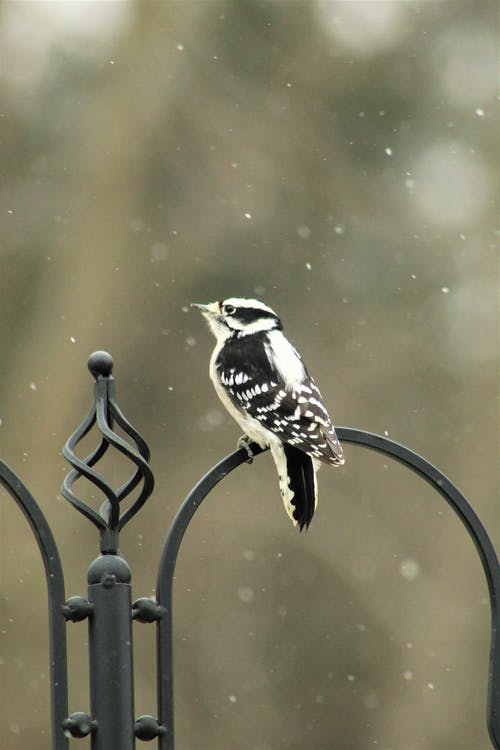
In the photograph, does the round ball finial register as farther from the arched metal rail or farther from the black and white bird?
the black and white bird

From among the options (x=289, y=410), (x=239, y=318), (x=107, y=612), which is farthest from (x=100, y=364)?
(x=239, y=318)

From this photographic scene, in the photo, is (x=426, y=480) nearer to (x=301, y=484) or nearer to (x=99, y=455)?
(x=99, y=455)

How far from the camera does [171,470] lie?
10555 mm

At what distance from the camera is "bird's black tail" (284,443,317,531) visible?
3.21 m

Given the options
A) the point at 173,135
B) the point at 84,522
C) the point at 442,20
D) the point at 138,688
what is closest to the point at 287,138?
the point at 173,135

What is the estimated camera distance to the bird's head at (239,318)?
4590 millimetres

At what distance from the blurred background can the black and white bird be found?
5.56 metres

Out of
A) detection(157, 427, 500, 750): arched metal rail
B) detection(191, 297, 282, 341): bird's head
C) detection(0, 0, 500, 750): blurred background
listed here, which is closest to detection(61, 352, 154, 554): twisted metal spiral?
detection(157, 427, 500, 750): arched metal rail

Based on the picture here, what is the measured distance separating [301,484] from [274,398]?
2.22 ft

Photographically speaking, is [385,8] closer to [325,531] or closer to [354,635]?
[325,531]

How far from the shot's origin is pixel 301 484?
3336 millimetres

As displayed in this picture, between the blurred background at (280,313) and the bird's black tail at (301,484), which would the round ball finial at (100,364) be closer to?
the bird's black tail at (301,484)

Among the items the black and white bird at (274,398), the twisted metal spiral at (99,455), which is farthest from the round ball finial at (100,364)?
the black and white bird at (274,398)

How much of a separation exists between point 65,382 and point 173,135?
7.98 feet
